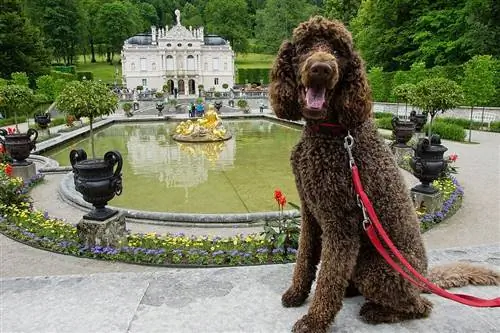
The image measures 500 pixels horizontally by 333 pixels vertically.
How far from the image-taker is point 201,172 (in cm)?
1341

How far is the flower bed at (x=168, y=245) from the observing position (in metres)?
6.43

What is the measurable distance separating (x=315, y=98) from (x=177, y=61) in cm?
6624

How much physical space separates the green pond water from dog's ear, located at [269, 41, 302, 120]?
22.2 feet

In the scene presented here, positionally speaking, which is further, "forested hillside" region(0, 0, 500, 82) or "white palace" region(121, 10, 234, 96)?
"white palace" region(121, 10, 234, 96)

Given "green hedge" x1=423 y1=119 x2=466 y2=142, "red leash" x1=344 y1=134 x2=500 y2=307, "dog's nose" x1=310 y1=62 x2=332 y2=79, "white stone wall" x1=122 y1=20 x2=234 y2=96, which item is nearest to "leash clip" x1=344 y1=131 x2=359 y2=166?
"red leash" x1=344 y1=134 x2=500 y2=307

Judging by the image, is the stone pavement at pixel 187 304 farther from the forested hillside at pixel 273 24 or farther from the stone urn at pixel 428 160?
the forested hillside at pixel 273 24

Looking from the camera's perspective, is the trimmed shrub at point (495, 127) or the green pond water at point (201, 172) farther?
the trimmed shrub at point (495, 127)

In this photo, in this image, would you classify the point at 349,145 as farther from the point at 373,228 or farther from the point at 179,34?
the point at 179,34

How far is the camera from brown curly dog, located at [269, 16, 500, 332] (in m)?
2.58

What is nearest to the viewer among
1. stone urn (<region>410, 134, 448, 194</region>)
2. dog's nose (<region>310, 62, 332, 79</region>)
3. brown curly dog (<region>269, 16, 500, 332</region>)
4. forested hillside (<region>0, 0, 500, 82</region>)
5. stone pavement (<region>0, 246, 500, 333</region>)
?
dog's nose (<region>310, 62, 332, 79</region>)

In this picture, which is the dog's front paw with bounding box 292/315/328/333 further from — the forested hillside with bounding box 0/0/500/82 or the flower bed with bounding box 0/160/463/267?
the forested hillside with bounding box 0/0/500/82

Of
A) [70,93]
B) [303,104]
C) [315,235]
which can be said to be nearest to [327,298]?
[315,235]

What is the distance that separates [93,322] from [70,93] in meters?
9.85

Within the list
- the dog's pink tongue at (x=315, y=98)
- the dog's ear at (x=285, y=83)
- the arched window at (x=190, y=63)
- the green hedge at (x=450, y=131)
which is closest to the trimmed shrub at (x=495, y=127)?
the green hedge at (x=450, y=131)
